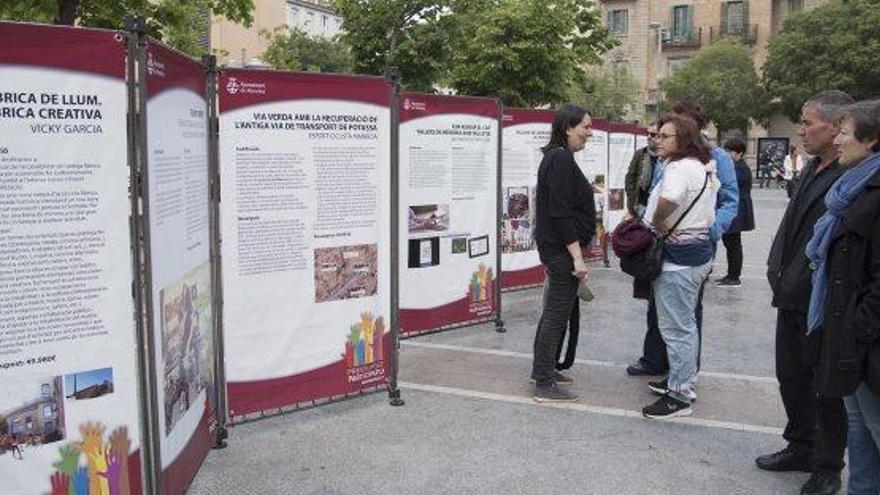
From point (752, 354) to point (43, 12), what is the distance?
8042 mm

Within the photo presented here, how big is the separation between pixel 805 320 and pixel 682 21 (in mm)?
55700

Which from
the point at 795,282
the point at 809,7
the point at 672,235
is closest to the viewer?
the point at 795,282

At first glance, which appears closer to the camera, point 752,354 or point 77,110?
point 77,110

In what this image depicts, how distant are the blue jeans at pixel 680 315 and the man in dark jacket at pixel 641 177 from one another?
1318mm

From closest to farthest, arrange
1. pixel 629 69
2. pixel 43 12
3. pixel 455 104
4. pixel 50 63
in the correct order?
Answer: 1. pixel 50 63
2. pixel 455 104
3. pixel 43 12
4. pixel 629 69

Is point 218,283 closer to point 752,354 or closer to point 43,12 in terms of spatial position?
point 752,354

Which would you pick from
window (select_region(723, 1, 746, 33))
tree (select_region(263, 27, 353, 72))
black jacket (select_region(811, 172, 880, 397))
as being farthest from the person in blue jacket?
window (select_region(723, 1, 746, 33))

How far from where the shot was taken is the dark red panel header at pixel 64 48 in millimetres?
2715

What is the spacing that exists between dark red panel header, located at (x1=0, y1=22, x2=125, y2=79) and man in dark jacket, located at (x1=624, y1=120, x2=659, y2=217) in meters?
4.25

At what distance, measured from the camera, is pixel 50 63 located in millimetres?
2820

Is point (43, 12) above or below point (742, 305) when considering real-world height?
above

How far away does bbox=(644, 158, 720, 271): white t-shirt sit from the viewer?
4.80m

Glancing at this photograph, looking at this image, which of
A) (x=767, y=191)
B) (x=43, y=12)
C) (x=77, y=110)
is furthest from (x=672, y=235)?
(x=767, y=191)

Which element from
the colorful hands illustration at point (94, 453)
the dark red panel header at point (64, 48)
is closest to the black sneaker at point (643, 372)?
the colorful hands illustration at point (94, 453)
